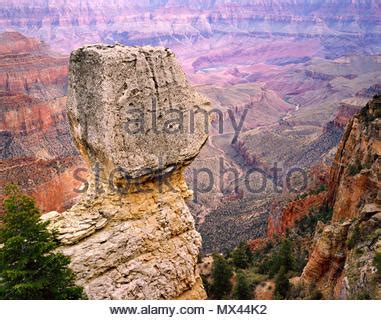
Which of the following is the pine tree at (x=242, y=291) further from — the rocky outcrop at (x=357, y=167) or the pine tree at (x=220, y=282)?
the rocky outcrop at (x=357, y=167)

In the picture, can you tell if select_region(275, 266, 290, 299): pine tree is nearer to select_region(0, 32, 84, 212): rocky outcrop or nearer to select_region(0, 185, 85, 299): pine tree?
select_region(0, 185, 85, 299): pine tree

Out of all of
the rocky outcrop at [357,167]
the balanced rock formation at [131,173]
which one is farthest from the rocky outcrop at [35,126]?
the balanced rock formation at [131,173]

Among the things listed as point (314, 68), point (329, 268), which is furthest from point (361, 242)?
point (314, 68)

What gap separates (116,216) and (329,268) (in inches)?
412

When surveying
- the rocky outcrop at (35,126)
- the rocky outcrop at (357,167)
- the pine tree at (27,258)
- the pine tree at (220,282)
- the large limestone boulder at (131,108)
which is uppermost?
the large limestone boulder at (131,108)

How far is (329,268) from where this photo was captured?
1983cm

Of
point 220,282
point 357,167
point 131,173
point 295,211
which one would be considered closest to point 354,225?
point 220,282

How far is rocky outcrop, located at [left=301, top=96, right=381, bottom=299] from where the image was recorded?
16.1 metres

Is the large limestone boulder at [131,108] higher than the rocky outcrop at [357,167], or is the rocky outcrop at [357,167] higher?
the large limestone boulder at [131,108]

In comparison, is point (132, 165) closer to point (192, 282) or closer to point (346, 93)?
point (192, 282)

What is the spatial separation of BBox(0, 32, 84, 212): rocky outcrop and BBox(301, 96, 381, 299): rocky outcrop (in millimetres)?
24827

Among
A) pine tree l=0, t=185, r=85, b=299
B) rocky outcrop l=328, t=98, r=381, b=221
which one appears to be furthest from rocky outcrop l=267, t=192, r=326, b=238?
pine tree l=0, t=185, r=85, b=299

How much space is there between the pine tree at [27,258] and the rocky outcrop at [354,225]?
8277mm

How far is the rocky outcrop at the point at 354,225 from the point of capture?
1611cm
